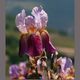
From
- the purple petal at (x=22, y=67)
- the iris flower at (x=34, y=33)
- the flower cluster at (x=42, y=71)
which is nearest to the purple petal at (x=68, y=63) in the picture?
the flower cluster at (x=42, y=71)

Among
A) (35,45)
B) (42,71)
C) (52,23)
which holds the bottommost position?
(42,71)

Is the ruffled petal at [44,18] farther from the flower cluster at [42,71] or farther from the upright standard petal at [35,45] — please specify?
the flower cluster at [42,71]

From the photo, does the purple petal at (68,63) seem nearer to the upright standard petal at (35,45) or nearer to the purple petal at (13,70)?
the upright standard petal at (35,45)

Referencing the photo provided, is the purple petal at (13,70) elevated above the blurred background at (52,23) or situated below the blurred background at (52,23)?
below

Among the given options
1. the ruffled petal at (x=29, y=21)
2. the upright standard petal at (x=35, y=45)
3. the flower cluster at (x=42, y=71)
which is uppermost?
the ruffled petal at (x=29, y=21)

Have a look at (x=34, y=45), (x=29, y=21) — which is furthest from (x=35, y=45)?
(x=29, y=21)

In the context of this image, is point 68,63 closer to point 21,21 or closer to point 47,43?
point 47,43

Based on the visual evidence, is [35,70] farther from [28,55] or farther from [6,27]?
[6,27]
